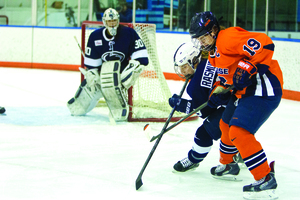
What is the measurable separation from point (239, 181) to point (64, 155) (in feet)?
3.62

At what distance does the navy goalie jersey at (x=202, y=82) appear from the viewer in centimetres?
201

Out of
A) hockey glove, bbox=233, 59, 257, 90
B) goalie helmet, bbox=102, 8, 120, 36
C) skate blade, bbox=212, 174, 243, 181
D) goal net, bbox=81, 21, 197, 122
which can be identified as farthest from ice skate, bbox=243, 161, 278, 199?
goalie helmet, bbox=102, 8, 120, 36

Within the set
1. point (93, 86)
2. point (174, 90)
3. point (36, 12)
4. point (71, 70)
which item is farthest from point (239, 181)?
point (36, 12)

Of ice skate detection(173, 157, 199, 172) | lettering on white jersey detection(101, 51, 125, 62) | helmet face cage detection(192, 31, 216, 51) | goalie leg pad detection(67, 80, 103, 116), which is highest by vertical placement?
helmet face cage detection(192, 31, 216, 51)

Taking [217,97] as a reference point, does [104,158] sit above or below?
below

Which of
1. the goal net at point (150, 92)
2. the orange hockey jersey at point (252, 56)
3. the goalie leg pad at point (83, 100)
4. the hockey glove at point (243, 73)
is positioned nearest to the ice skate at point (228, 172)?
the orange hockey jersey at point (252, 56)

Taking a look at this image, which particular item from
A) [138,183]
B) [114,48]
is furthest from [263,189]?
[114,48]

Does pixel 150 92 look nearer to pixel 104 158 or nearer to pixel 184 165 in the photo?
pixel 104 158

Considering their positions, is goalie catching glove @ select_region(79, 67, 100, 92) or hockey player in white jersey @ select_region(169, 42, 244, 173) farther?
goalie catching glove @ select_region(79, 67, 100, 92)

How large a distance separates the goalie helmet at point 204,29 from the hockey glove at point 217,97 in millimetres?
214

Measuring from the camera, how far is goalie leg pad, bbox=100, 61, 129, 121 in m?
3.48

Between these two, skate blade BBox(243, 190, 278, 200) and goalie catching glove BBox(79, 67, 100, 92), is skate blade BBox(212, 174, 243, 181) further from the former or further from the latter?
goalie catching glove BBox(79, 67, 100, 92)

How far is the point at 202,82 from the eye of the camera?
202 centimetres

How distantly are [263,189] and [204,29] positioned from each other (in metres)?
0.77
